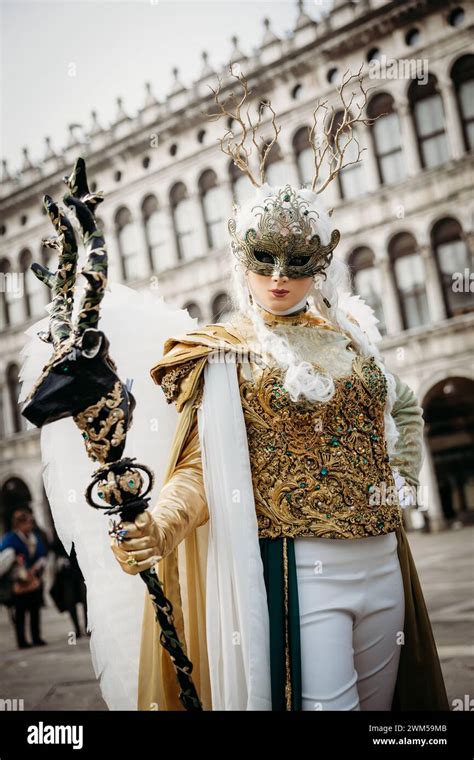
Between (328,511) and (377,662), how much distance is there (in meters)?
0.48

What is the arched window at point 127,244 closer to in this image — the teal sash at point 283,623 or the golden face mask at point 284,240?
the golden face mask at point 284,240

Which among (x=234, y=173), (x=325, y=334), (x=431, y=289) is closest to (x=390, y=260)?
(x=431, y=289)

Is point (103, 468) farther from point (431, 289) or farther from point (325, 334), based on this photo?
→ point (431, 289)

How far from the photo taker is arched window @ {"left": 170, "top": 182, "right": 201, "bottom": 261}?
56.6 feet

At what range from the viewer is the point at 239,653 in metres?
2.27

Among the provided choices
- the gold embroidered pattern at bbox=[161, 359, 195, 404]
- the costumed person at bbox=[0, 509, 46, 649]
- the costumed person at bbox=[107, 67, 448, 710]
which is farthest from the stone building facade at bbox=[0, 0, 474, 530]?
the gold embroidered pattern at bbox=[161, 359, 195, 404]

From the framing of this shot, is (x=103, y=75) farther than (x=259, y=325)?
Yes

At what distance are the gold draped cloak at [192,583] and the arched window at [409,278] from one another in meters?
13.2

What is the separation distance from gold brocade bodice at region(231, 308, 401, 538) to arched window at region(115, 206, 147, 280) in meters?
15.9

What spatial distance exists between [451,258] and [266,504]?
43.8ft

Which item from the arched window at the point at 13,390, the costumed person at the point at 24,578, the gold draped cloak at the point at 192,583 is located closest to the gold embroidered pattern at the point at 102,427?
the gold draped cloak at the point at 192,583

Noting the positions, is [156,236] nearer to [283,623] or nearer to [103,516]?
[103,516]

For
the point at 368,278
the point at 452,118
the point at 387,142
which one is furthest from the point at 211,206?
the point at 452,118

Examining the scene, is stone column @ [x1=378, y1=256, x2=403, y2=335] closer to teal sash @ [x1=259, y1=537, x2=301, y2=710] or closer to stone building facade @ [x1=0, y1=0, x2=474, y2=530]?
stone building facade @ [x1=0, y1=0, x2=474, y2=530]
